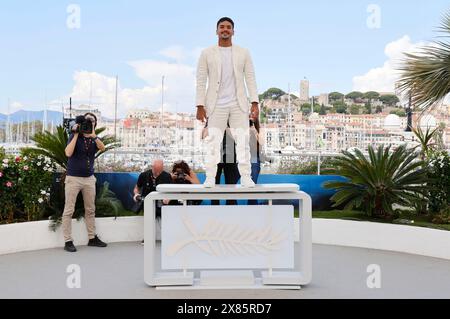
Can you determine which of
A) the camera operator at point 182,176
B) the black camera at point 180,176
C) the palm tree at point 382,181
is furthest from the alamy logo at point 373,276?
the black camera at point 180,176

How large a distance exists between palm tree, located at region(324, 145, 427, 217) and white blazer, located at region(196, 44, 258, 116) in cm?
308

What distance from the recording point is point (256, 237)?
5.61 meters

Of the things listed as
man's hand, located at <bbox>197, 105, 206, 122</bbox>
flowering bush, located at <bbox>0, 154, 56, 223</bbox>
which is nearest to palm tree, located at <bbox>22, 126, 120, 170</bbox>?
flowering bush, located at <bbox>0, 154, 56, 223</bbox>

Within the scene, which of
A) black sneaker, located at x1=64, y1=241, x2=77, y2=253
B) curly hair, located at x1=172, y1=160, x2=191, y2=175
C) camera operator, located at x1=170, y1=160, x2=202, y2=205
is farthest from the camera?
curly hair, located at x1=172, y1=160, x2=191, y2=175

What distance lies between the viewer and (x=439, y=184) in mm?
8273

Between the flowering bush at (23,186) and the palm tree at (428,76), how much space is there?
5.29 meters

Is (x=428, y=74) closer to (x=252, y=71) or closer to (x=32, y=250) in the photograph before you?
(x=252, y=71)

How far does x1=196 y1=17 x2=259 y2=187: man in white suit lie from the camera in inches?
225

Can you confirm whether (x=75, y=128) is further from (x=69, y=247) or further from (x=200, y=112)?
(x=200, y=112)

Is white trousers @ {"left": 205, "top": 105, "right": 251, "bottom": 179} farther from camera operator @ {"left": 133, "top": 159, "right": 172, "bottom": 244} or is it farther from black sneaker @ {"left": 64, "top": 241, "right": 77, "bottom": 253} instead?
black sneaker @ {"left": 64, "top": 241, "right": 77, "bottom": 253}

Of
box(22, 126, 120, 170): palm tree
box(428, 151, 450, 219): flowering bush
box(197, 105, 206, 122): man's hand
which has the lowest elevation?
box(428, 151, 450, 219): flowering bush

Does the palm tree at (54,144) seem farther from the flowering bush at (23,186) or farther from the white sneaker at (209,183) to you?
the white sneaker at (209,183)

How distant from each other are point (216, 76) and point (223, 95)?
0.66 ft
